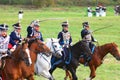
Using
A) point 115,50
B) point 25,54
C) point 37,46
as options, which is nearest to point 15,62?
point 25,54

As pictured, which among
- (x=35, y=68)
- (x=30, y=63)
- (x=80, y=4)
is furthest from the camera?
(x=80, y=4)

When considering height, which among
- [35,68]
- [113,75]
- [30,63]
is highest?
[30,63]

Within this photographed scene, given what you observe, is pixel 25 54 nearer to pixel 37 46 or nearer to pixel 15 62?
pixel 15 62

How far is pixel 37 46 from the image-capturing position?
13.9 m

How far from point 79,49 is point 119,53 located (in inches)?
74.8

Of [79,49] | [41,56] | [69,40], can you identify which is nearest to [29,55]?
[41,56]

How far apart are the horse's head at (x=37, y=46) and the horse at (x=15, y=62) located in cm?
64

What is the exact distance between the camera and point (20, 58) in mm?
13188

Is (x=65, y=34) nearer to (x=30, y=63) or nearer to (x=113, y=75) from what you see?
(x=113, y=75)

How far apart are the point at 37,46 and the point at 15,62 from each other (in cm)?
107

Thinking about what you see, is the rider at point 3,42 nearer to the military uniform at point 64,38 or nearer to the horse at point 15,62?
the horse at point 15,62

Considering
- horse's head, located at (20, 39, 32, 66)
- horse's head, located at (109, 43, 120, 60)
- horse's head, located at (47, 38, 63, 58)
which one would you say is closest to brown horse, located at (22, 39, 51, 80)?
horse's head, located at (20, 39, 32, 66)

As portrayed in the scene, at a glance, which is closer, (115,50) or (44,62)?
(44,62)

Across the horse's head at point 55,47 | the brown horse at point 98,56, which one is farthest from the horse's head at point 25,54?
the brown horse at point 98,56
